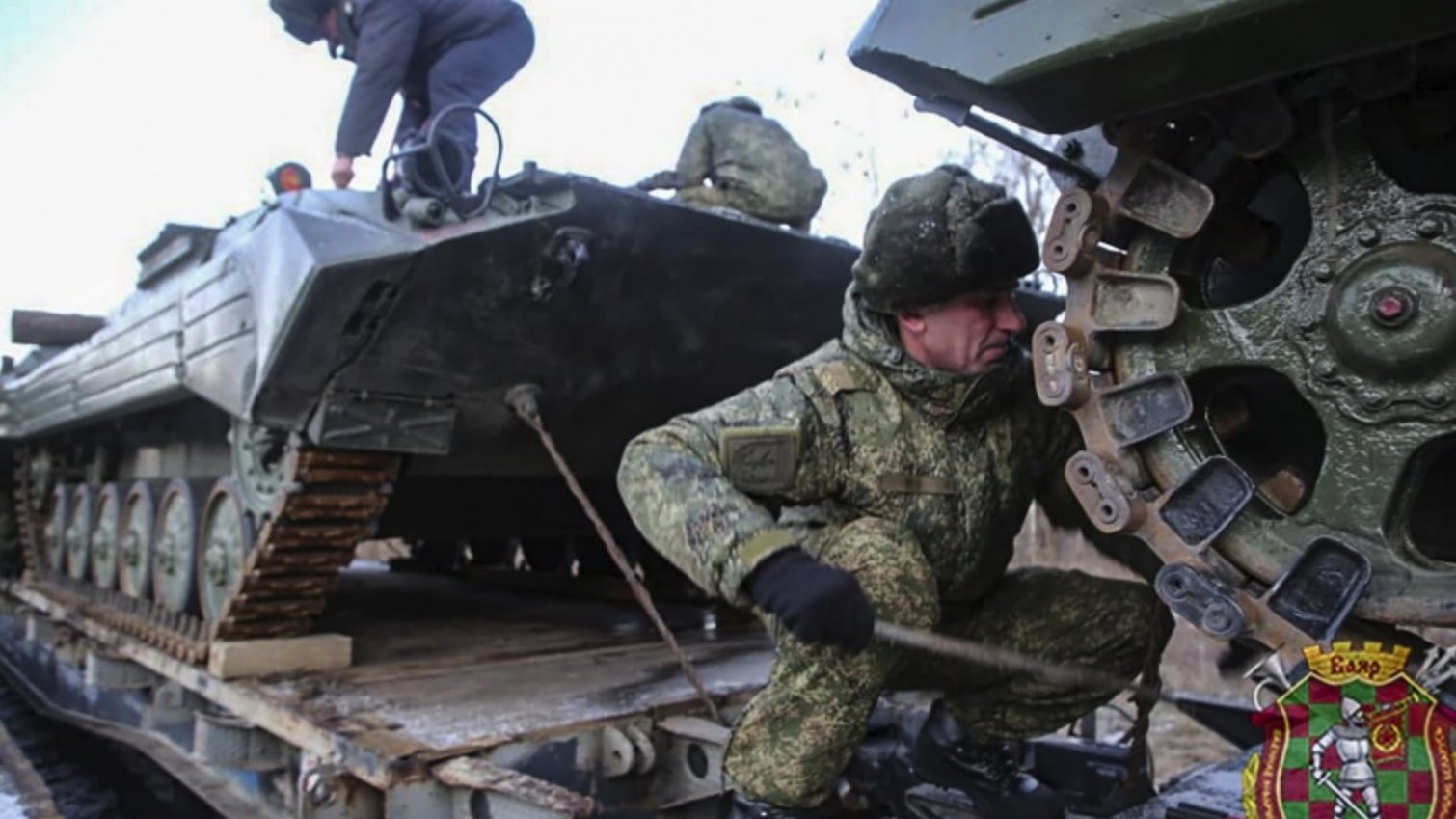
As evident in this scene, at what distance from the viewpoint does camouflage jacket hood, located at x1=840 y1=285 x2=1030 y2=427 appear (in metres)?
2.95

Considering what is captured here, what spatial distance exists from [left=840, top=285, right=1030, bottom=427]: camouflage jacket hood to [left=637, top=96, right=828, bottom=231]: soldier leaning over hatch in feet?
6.32

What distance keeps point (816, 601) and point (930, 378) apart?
2.45 feet

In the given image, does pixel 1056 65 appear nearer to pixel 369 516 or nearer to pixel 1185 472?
pixel 1185 472

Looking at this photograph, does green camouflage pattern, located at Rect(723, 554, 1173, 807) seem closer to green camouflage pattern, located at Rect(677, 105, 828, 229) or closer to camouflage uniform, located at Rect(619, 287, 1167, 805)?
camouflage uniform, located at Rect(619, 287, 1167, 805)

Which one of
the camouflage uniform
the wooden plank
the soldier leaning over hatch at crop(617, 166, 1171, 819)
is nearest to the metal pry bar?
the soldier leaning over hatch at crop(617, 166, 1171, 819)

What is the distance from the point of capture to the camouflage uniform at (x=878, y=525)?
2695 mm

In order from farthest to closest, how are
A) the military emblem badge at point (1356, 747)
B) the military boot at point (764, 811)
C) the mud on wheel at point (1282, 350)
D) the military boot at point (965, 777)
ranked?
the military boot at point (965, 777)
the military boot at point (764, 811)
the mud on wheel at point (1282, 350)
the military emblem badge at point (1356, 747)

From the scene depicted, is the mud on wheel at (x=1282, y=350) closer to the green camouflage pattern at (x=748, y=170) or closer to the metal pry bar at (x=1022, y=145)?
the metal pry bar at (x=1022, y=145)

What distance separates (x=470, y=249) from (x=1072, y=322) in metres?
2.39

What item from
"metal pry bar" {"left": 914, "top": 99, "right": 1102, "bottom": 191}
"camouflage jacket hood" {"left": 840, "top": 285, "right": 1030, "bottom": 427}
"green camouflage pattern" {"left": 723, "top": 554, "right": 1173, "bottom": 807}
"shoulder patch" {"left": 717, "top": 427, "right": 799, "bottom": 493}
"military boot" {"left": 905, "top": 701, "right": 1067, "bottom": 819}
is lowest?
"military boot" {"left": 905, "top": 701, "right": 1067, "bottom": 819}

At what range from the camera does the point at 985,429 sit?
121 inches

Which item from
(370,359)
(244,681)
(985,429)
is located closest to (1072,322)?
(985,429)

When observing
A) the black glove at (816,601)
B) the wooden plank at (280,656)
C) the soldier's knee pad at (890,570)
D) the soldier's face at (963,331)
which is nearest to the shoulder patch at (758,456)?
the soldier's knee pad at (890,570)

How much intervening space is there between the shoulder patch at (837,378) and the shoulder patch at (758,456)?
217mm
